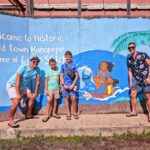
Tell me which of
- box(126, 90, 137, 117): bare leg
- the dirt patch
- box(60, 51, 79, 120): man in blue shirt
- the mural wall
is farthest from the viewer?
the mural wall

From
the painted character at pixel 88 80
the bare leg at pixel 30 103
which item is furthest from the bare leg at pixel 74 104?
the bare leg at pixel 30 103

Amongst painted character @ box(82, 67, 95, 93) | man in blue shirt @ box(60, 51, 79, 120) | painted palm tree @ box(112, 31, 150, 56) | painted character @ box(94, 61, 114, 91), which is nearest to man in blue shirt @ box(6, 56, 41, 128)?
man in blue shirt @ box(60, 51, 79, 120)

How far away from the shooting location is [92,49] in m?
4.59

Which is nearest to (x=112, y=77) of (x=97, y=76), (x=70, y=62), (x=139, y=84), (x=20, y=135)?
(x=97, y=76)

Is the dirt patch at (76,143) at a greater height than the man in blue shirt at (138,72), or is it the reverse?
the man in blue shirt at (138,72)

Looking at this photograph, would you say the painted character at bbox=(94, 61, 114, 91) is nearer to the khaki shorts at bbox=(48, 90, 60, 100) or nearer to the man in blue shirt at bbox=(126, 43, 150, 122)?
the man in blue shirt at bbox=(126, 43, 150, 122)

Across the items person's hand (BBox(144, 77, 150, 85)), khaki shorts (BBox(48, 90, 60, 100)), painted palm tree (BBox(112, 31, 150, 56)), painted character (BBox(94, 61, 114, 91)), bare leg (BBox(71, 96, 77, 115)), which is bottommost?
bare leg (BBox(71, 96, 77, 115))

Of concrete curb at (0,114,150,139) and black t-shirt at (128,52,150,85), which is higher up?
black t-shirt at (128,52,150,85)

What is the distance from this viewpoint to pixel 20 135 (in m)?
3.66

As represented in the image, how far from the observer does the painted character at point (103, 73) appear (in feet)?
15.2

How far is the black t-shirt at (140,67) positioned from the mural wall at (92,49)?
1.67 ft

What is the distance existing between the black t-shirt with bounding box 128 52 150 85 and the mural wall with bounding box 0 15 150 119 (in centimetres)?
51

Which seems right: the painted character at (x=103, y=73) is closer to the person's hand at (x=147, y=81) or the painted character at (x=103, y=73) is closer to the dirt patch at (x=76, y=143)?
the person's hand at (x=147, y=81)

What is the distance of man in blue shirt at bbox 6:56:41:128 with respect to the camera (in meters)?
3.78
